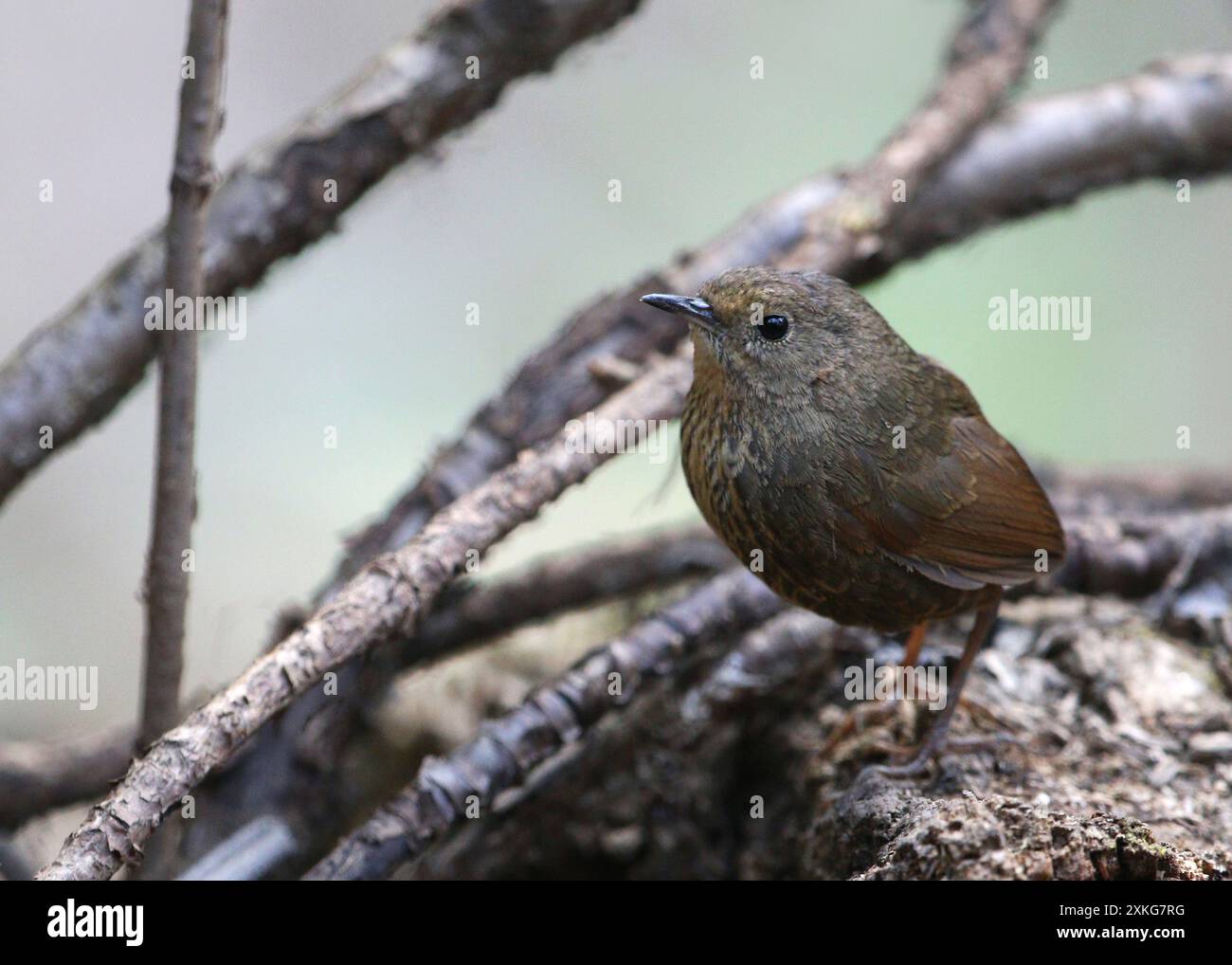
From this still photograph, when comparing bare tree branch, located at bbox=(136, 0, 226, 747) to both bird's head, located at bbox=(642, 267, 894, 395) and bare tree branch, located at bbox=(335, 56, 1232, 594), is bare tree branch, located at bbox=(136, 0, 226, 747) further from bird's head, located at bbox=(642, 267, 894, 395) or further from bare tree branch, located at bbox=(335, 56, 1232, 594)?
bird's head, located at bbox=(642, 267, 894, 395)

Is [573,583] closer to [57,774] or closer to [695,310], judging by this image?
[695,310]

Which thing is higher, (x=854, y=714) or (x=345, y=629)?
(x=345, y=629)

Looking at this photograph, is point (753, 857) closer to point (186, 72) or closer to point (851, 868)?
point (851, 868)

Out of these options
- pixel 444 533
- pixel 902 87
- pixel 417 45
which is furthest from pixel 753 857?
pixel 902 87

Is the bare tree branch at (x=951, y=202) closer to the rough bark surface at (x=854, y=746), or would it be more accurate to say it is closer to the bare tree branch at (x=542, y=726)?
the bare tree branch at (x=542, y=726)

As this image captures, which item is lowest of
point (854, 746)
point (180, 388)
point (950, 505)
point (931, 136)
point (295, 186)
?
point (854, 746)

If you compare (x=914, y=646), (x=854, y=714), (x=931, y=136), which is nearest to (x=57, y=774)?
(x=854, y=714)
